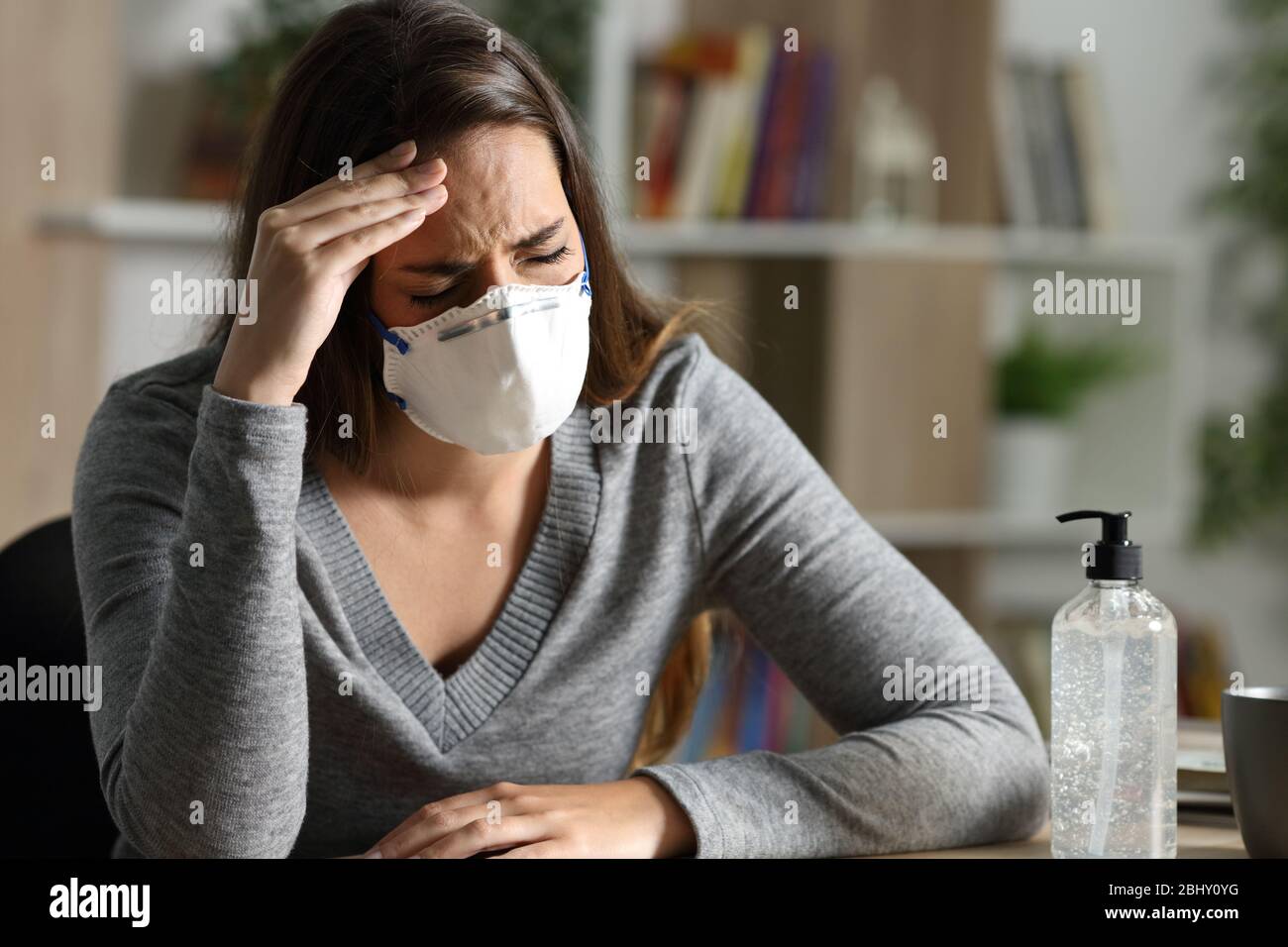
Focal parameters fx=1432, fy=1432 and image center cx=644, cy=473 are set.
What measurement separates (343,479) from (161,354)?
1.44 m

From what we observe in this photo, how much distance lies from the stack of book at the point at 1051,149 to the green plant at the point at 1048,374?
232mm

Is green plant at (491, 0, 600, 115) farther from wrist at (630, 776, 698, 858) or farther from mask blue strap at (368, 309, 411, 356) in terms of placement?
wrist at (630, 776, 698, 858)

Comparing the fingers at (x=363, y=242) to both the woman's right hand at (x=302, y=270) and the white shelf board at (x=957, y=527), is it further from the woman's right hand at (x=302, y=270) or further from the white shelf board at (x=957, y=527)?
the white shelf board at (x=957, y=527)

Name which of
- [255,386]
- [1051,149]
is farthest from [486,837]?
[1051,149]

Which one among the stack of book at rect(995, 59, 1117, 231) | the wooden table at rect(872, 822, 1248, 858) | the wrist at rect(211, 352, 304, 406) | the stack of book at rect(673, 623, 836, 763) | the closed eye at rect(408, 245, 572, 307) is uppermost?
the stack of book at rect(995, 59, 1117, 231)

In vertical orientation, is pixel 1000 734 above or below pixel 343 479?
below

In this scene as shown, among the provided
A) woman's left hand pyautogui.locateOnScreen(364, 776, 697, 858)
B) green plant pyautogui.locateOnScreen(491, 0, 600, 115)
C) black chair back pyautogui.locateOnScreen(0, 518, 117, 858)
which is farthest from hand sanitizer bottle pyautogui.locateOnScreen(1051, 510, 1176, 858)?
green plant pyautogui.locateOnScreen(491, 0, 600, 115)

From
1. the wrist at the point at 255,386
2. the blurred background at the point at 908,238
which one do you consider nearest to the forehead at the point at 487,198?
the wrist at the point at 255,386

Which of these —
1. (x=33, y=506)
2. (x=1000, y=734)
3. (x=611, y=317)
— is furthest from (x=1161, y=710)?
(x=33, y=506)

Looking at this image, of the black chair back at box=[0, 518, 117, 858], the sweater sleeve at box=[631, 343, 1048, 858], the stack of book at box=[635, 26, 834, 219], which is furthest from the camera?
the stack of book at box=[635, 26, 834, 219]

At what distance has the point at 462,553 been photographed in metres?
1.19

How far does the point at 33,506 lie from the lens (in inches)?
85.0

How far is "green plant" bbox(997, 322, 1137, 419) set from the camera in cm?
267

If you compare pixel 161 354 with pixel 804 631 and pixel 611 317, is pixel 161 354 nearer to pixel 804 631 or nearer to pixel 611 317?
pixel 611 317
